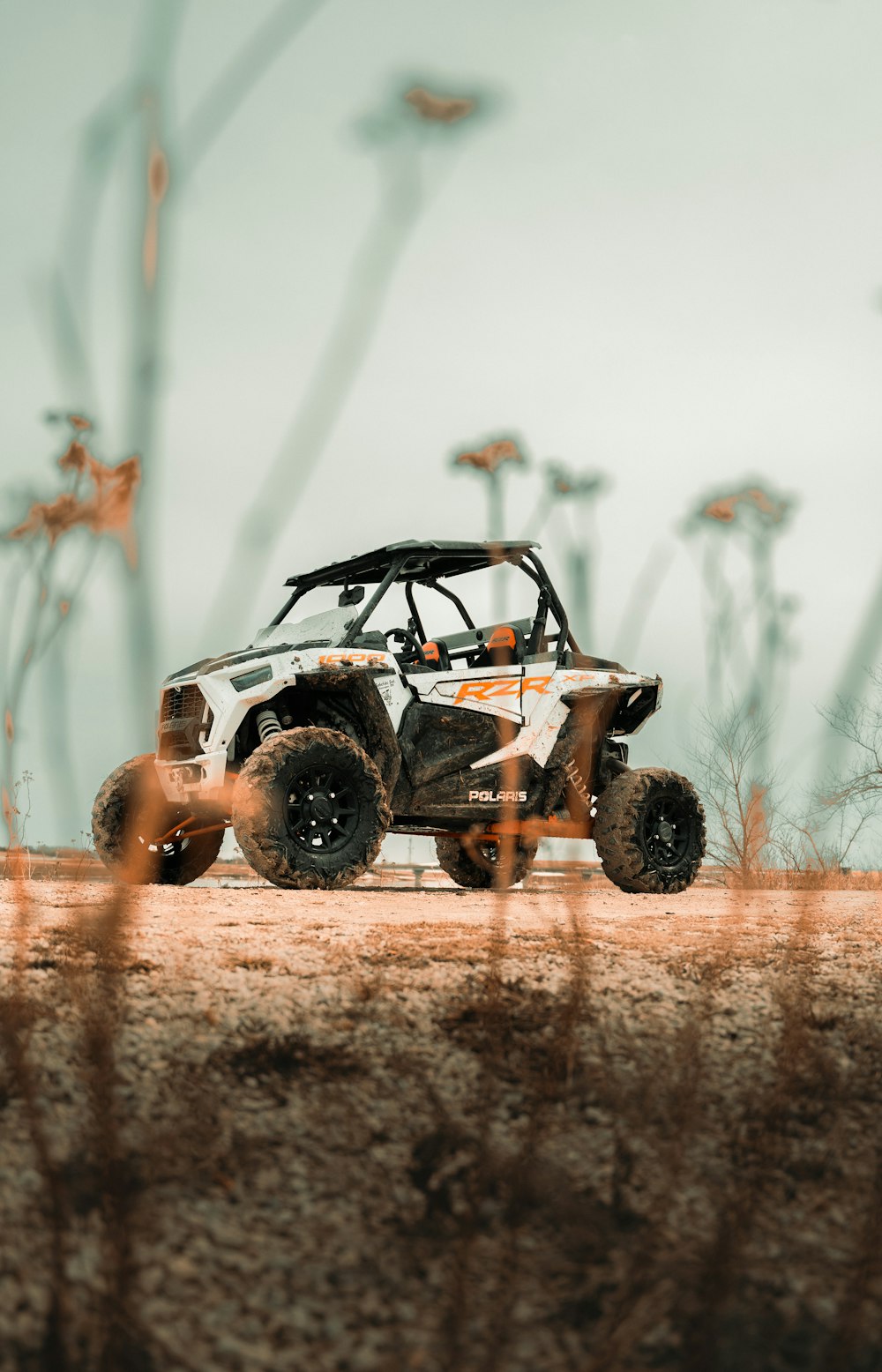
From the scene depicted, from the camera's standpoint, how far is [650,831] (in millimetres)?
7836

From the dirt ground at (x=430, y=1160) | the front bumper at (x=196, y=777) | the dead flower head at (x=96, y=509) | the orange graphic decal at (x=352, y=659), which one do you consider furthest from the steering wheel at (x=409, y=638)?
the dead flower head at (x=96, y=509)

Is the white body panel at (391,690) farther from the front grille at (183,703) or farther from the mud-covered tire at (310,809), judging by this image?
the mud-covered tire at (310,809)

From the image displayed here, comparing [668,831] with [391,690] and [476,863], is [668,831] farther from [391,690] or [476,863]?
[391,690]

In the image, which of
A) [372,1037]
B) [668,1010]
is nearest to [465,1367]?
[372,1037]

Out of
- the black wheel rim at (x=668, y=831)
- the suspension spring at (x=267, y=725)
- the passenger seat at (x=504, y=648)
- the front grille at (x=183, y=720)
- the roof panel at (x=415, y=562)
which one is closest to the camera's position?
the suspension spring at (x=267, y=725)

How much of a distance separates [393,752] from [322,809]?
81 cm

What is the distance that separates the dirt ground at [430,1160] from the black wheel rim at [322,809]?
2788 mm

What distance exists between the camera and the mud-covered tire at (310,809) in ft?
19.1

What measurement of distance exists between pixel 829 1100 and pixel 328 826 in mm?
4098

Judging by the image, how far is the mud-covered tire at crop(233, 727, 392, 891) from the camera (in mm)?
5832

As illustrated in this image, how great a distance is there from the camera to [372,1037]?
7.86ft

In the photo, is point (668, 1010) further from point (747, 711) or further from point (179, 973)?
point (179, 973)

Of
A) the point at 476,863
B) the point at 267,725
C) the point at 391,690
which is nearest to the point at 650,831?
the point at 476,863

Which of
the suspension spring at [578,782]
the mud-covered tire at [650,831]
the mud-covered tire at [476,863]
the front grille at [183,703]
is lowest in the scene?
the mud-covered tire at [476,863]
